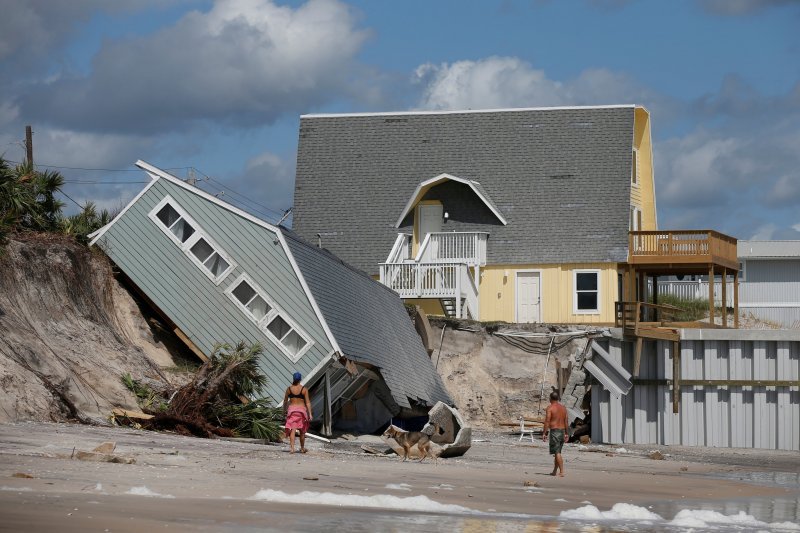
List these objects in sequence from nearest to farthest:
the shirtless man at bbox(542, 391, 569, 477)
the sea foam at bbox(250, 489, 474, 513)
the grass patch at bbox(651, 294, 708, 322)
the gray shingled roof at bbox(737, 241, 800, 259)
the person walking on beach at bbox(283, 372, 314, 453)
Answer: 1. the sea foam at bbox(250, 489, 474, 513)
2. the shirtless man at bbox(542, 391, 569, 477)
3. the person walking on beach at bbox(283, 372, 314, 453)
4. the grass patch at bbox(651, 294, 708, 322)
5. the gray shingled roof at bbox(737, 241, 800, 259)

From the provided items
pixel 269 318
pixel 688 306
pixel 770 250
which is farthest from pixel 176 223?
pixel 770 250

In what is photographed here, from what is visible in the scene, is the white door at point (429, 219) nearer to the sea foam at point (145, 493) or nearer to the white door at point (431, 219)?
the white door at point (431, 219)

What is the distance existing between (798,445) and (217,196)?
14506 millimetres

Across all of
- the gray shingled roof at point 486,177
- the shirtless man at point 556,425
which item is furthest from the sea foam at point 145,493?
the gray shingled roof at point 486,177

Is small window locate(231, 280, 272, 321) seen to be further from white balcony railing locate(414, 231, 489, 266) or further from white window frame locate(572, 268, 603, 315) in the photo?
white window frame locate(572, 268, 603, 315)

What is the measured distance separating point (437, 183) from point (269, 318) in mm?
19905

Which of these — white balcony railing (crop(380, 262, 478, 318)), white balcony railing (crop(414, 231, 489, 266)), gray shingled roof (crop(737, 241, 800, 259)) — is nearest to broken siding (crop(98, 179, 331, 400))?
white balcony railing (crop(380, 262, 478, 318))

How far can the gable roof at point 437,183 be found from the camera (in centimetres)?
4431

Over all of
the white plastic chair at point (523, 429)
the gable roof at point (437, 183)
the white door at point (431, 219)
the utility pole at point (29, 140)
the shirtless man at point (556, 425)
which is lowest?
the white plastic chair at point (523, 429)

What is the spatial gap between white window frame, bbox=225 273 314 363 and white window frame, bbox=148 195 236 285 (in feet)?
1.06

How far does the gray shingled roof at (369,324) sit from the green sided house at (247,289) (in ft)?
0.16

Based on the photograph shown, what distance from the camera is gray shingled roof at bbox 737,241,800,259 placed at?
186ft

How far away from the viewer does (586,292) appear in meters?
43.1

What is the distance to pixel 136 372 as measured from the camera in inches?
974
